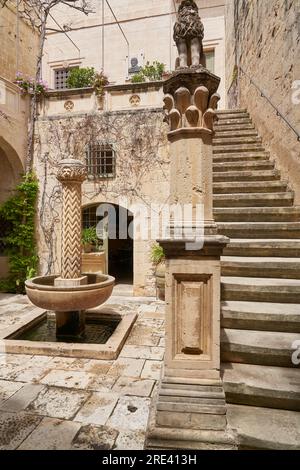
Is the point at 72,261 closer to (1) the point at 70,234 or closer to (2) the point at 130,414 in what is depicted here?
(1) the point at 70,234

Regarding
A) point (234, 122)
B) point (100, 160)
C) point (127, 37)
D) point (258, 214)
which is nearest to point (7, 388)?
point (258, 214)

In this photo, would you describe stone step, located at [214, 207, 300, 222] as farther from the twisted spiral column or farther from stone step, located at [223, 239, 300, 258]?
the twisted spiral column

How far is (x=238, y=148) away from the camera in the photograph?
18.9 feet

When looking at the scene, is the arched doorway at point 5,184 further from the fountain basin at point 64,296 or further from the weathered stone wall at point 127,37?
the weathered stone wall at point 127,37

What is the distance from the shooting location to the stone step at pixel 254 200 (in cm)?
441

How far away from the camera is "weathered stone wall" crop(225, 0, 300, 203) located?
4344 millimetres

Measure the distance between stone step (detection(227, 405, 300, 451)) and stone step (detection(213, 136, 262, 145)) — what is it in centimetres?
498

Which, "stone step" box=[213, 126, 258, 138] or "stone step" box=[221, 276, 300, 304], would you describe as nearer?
"stone step" box=[221, 276, 300, 304]

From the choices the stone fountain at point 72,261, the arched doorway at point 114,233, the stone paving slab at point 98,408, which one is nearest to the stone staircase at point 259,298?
the stone paving slab at point 98,408

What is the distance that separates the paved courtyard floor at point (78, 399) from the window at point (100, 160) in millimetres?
4859

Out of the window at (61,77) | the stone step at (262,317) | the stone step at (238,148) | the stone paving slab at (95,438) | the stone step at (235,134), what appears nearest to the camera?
the stone paving slab at (95,438)

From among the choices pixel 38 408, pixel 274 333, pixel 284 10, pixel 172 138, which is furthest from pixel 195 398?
pixel 284 10

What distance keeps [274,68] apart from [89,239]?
19.0ft

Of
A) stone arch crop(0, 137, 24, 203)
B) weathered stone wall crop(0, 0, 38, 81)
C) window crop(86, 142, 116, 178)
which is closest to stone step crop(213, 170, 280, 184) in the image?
window crop(86, 142, 116, 178)
